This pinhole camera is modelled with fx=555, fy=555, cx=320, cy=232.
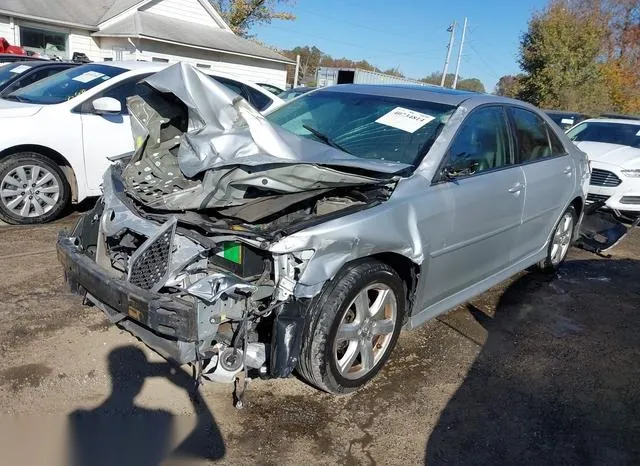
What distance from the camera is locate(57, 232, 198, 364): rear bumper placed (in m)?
2.55

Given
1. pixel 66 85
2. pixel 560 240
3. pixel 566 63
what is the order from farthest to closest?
pixel 566 63
pixel 66 85
pixel 560 240

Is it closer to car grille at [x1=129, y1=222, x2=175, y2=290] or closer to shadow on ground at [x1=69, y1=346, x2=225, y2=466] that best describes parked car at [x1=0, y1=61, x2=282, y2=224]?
car grille at [x1=129, y1=222, x2=175, y2=290]

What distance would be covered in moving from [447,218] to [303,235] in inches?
45.9

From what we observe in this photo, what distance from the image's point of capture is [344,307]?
2.90 metres

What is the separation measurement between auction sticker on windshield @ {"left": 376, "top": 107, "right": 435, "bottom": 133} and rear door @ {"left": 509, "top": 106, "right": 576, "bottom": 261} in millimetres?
1043

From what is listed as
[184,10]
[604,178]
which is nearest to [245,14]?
[184,10]

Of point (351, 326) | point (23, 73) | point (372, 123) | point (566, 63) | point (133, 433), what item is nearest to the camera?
point (133, 433)

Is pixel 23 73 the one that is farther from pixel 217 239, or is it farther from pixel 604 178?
pixel 604 178

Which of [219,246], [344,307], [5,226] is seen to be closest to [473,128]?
[344,307]

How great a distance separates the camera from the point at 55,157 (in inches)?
222

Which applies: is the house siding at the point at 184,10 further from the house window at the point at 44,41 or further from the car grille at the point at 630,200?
the car grille at the point at 630,200

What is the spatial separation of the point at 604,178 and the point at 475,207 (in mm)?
5984

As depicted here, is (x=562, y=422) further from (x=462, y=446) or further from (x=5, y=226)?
(x=5, y=226)

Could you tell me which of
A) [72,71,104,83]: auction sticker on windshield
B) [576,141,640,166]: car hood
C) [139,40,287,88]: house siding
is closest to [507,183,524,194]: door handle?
[72,71,104,83]: auction sticker on windshield
